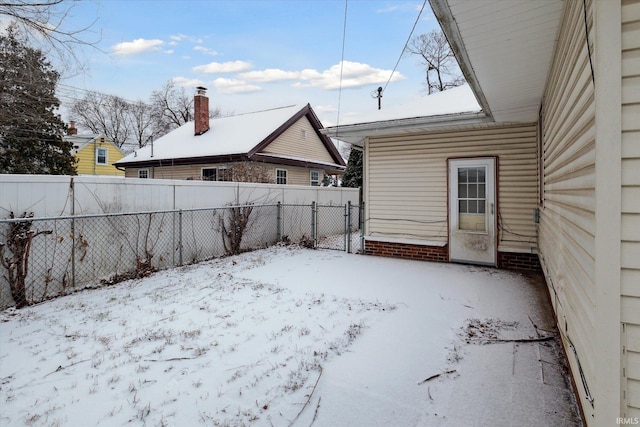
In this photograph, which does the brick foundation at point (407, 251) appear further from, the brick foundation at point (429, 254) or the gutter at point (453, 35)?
the gutter at point (453, 35)

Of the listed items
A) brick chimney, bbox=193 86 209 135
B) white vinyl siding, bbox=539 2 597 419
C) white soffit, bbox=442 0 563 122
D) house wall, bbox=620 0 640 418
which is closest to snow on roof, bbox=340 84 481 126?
white soffit, bbox=442 0 563 122

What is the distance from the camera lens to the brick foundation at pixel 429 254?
669 centimetres

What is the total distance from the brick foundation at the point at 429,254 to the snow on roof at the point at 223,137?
7.38 metres

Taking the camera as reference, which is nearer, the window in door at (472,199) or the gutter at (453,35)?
the gutter at (453,35)

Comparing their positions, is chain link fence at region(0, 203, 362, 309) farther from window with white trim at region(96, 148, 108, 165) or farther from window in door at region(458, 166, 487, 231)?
window with white trim at region(96, 148, 108, 165)

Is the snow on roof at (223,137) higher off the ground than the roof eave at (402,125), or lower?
higher

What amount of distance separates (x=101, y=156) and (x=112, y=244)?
25011 millimetres

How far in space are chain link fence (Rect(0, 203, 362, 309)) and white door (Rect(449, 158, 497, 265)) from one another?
2634 millimetres

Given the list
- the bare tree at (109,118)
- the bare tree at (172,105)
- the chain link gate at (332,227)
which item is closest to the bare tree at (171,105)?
the bare tree at (172,105)

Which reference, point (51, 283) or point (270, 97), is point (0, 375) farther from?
point (270, 97)

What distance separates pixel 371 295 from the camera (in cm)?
513

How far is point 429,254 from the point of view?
7609 mm

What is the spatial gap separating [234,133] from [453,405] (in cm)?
1519

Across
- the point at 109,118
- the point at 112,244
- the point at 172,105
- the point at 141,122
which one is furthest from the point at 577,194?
the point at 109,118
